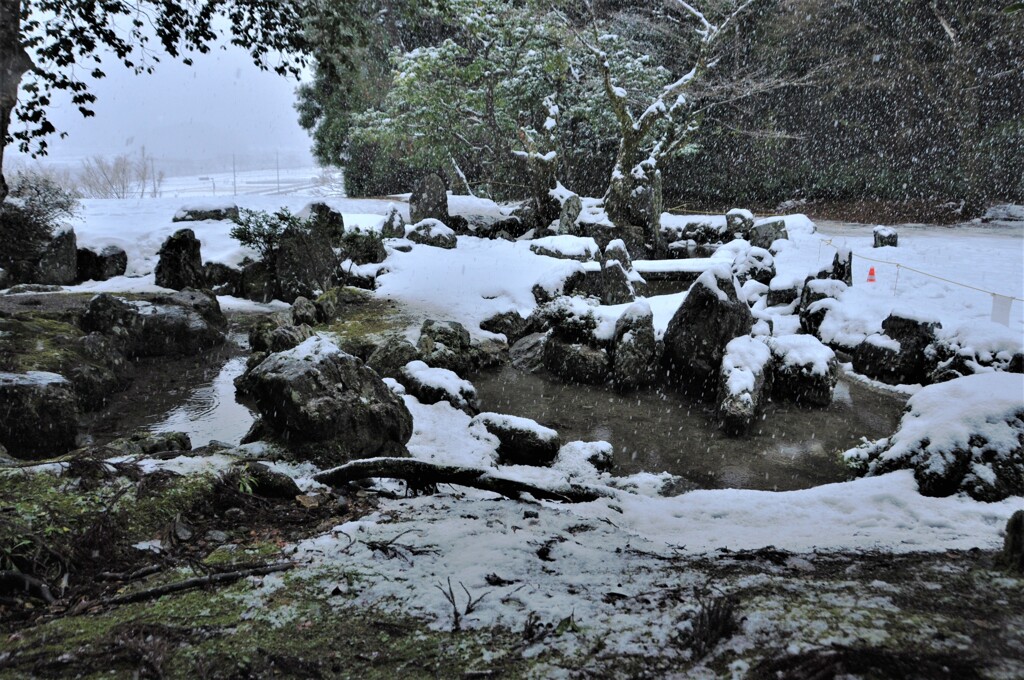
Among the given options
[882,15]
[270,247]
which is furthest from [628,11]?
[270,247]

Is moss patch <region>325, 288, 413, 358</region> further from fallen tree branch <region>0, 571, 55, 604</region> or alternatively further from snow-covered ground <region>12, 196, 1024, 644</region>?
fallen tree branch <region>0, 571, 55, 604</region>

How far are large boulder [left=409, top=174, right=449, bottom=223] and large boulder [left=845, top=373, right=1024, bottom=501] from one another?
16110 millimetres

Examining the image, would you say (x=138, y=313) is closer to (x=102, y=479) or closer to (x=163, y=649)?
(x=102, y=479)

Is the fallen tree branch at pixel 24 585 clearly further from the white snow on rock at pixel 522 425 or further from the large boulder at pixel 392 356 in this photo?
the large boulder at pixel 392 356

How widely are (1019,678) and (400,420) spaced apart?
177 inches

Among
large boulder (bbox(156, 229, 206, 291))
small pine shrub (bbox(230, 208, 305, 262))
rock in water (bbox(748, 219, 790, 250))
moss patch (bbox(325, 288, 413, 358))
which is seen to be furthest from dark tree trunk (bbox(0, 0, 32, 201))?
rock in water (bbox(748, 219, 790, 250))

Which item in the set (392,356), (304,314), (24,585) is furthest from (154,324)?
(24,585)

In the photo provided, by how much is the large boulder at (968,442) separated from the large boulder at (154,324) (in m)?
9.27

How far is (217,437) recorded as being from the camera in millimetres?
6562

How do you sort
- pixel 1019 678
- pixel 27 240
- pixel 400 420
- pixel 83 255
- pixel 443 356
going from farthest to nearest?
pixel 83 255
pixel 27 240
pixel 443 356
pixel 400 420
pixel 1019 678

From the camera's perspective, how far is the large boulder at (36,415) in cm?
527

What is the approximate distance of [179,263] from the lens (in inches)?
500

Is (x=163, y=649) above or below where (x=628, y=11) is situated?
below

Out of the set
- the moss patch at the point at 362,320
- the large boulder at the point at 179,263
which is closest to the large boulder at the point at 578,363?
the moss patch at the point at 362,320
